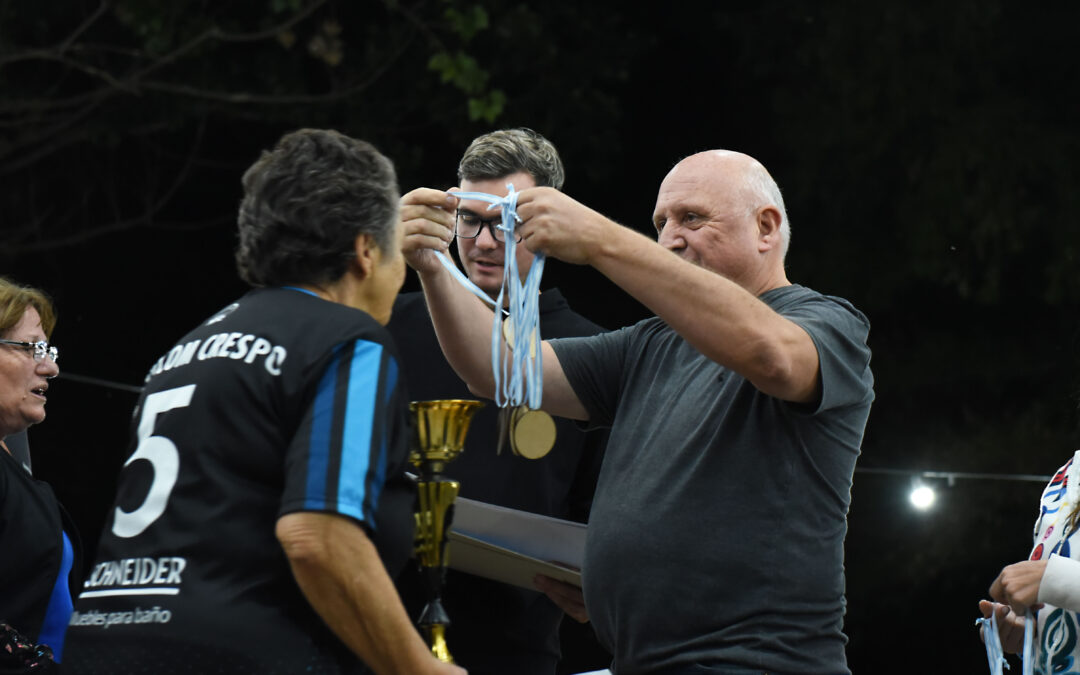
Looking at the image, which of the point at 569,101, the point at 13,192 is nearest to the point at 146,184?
the point at 13,192

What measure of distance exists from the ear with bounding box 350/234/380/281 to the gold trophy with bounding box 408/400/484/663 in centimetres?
25

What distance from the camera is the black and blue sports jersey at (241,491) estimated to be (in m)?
1.67

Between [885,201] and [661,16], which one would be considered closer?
[885,201]

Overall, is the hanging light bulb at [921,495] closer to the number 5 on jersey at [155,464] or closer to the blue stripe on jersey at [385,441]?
the blue stripe on jersey at [385,441]

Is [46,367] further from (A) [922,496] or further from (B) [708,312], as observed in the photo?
(A) [922,496]

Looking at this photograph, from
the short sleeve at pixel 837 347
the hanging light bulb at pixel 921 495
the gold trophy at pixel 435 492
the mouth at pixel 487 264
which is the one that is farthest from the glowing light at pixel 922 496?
the gold trophy at pixel 435 492

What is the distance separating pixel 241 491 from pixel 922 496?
471 centimetres

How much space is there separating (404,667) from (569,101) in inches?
201

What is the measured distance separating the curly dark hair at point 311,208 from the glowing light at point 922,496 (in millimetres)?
4510

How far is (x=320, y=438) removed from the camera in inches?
66.0

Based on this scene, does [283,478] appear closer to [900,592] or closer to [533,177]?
[533,177]

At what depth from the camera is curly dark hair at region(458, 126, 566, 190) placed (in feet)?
9.69

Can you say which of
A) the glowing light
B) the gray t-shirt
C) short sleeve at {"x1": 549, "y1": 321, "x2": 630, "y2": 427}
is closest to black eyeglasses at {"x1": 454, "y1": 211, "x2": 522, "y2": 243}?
short sleeve at {"x1": 549, "y1": 321, "x2": 630, "y2": 427}

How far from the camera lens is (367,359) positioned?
5.72 feet
